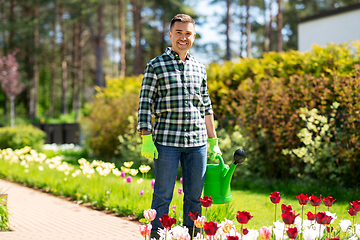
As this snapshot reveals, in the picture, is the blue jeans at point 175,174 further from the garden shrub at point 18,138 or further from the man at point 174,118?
the garden shrub at point 18,138

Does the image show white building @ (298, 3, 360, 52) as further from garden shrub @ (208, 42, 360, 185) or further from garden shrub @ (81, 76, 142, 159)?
garden shrub @ (81, 76, 142, 159)

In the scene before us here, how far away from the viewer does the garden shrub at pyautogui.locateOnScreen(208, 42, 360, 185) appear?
16.0 feet

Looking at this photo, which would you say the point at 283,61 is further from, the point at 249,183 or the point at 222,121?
the point at 249,183

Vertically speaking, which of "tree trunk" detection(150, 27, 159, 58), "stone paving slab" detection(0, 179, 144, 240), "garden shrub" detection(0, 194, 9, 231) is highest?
"tree trunk" detection(150, 27, 159, 58)

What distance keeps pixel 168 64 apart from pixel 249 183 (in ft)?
12.3

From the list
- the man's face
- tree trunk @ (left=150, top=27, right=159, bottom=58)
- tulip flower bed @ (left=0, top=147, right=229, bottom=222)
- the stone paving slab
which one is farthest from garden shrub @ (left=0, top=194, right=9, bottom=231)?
tree trunk @ (left=150, top=27, right=159, bottom=58)

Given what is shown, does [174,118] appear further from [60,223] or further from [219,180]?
[60,223]

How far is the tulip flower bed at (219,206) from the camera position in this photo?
7.01 feet

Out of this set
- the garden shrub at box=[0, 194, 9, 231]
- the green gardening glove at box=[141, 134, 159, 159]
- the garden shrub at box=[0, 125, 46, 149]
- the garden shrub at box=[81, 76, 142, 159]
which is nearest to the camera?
the green gardening glove at box=[141, 134, 159, 159]

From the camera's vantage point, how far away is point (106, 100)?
379 inches

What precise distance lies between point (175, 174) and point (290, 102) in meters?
3.52

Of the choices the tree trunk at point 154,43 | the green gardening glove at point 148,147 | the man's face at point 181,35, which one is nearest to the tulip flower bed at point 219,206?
the green gardening glove at point 148,147

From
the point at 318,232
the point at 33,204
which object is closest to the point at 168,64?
the point at 318,232

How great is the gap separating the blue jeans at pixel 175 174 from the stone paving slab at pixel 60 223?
723 mm
